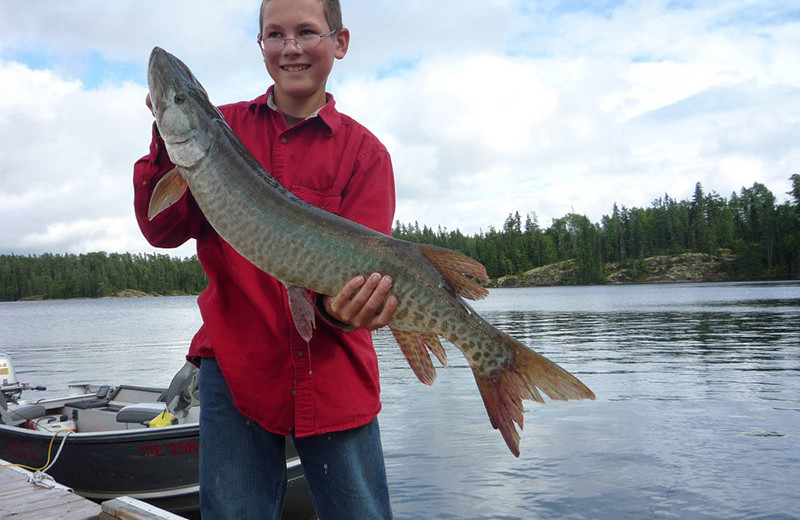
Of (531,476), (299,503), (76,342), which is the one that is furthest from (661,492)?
(76,342)

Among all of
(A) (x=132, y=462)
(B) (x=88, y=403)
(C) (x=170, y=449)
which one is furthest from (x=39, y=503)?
(B) (x=88, y=403)

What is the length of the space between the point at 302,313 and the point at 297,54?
1154 mm

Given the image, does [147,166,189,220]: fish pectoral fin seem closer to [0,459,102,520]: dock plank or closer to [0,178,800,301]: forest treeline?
[0,459,102,520]: dock plank

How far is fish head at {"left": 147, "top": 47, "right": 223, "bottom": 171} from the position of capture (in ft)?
8.18

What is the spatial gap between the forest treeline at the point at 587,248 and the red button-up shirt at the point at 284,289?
4372 inches

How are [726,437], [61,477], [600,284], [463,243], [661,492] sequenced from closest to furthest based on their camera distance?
[61,477] → [661,492] → [726,437] → [600,284] → [463,243]

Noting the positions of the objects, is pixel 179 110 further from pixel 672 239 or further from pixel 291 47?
pixel 672 239

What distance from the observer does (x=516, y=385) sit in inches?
94.0

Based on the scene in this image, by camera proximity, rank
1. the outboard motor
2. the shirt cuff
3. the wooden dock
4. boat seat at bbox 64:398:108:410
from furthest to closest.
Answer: the outboard motor < boat seat at bbox 64:398:108:410 < the wooden dock < the shirt cuff

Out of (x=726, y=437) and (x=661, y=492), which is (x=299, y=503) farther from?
(x=726, y=437)

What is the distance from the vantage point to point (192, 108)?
254 centimetres

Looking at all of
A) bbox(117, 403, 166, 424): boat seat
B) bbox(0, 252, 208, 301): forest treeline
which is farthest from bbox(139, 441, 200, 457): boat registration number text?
bbox(0, 252, 208, 301): forest treeline

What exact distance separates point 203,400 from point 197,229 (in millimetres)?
764

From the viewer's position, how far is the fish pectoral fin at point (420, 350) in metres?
2.44
